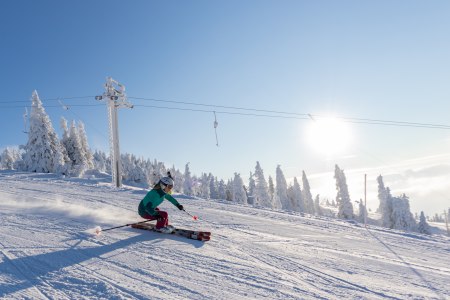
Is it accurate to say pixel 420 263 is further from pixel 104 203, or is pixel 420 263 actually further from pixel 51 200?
pixel 51 200

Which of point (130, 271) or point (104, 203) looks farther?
point (104, 203)

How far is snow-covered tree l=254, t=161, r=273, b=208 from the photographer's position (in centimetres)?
7694

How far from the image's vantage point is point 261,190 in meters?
79.4

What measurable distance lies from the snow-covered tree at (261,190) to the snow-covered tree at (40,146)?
4700 cm

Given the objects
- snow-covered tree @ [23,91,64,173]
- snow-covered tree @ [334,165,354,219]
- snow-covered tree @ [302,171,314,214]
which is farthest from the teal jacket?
snow-covered tree @ [302,171,314,214]

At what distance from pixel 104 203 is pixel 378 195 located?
107 m

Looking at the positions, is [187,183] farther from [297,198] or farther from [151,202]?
[151,202]

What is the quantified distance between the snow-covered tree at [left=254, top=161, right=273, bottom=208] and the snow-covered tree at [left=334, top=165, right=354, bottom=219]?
59.7ft

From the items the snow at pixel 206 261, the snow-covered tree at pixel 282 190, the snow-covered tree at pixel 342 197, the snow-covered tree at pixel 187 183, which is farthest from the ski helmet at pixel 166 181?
the snow-covered tree at pixel 187 183

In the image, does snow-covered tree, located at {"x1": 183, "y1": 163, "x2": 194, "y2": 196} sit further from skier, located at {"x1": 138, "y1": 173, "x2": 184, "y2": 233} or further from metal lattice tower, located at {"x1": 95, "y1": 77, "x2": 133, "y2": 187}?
skier, located at {"x1": 138, "y1": 173, "x2": 184, "y2": 233}

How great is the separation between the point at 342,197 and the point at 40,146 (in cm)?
7029

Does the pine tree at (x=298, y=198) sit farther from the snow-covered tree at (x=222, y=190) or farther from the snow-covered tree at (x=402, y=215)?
the snow-covered tree at (x=402, y=215)

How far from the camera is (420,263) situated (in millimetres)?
7637

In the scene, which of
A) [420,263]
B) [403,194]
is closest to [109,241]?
[420,263]
